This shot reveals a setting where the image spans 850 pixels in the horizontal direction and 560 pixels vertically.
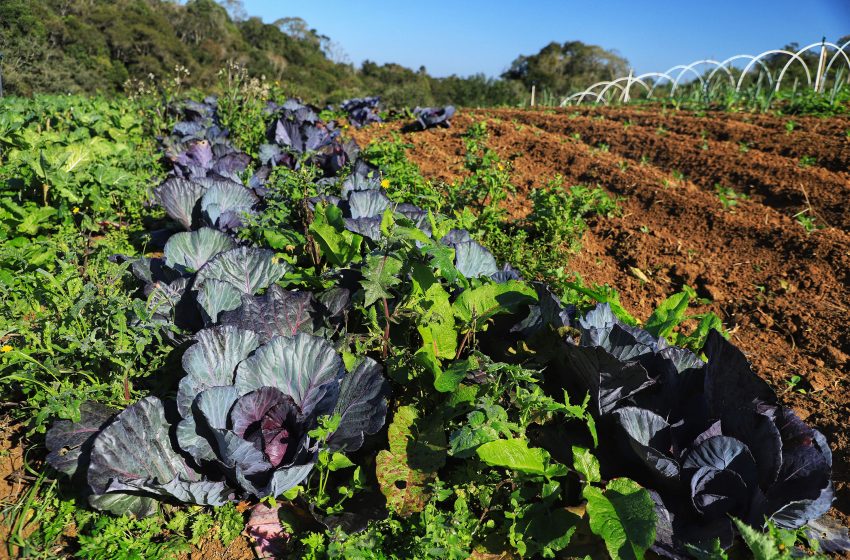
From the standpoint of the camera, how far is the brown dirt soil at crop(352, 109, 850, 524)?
8.70 feet

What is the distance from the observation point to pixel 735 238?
3.84 metres

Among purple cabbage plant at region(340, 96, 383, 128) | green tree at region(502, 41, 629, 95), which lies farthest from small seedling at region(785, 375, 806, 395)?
green tree at region(502, 41, 629, 95)

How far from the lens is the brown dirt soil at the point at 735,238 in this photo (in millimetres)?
2652

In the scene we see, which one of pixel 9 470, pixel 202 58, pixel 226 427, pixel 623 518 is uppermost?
pixel 202 58

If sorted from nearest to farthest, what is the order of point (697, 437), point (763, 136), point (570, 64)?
point (697, 437) < point (763, 136) < point (570, 64)

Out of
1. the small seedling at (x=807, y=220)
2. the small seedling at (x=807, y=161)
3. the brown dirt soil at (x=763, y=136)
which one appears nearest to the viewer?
the small seedling at (x=807, y=220)

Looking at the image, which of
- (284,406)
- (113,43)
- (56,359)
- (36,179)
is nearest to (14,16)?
(36,179)

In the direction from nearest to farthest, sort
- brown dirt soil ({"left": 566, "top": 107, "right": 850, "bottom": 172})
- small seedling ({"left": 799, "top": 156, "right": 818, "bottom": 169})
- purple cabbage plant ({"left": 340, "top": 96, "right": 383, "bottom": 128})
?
small seedling ({"left": 799, "top": 156, "right": 818, "bottom": 169})
brown dirt soil ({"left": 566, "top": 107, "right": 850, "bottom": 172})
purple cabbage plant ({"left": 340, "top": 96, "right": 383, "bottom": 128})

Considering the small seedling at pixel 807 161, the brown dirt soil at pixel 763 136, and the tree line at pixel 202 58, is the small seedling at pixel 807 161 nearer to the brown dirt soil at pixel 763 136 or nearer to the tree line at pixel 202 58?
the brown dirt soil at pixel 763 136

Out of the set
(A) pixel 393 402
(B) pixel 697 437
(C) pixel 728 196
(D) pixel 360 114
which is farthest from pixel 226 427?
(D) pixel 360 114

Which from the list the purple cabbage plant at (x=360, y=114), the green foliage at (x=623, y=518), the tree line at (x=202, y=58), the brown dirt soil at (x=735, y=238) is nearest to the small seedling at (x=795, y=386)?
the brown dirt soil at (x=735, y=238)

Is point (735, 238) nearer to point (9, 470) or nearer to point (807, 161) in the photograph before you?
point (807, 161)

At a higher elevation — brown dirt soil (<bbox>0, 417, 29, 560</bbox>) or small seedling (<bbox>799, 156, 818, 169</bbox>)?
small seedling (<bbox>799, 156, 818, 169</bbox>)

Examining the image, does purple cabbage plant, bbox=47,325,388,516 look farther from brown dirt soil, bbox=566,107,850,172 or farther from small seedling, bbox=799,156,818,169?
brown dirt soil, bbox=566,107,850,172
